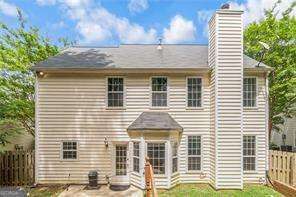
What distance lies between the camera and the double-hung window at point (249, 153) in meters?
16.2

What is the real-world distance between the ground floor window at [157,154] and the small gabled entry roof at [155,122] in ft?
2.92

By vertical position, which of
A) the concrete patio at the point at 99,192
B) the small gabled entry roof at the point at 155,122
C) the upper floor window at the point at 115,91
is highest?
the upper floor window at the point at 115,91

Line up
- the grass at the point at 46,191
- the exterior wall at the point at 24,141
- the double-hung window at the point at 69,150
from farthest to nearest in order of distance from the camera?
the exterior wall at the point at 24,141 < the double-hung window at the point at 69,150 < the grass at the point at 46,191

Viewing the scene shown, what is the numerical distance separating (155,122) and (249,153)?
5.20 metres

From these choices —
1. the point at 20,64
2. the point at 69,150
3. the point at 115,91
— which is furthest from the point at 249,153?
the point at 20,64

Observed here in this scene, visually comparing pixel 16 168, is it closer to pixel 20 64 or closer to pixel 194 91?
pixel 20 64

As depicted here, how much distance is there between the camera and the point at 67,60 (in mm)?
16781

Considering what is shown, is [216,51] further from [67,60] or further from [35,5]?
[35,5]

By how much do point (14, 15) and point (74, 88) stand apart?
1160 centimetres

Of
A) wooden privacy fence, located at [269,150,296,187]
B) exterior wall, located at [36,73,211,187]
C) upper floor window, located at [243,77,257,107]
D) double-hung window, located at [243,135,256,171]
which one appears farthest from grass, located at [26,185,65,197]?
wooden privacy fence, located at [269,150,296,187]

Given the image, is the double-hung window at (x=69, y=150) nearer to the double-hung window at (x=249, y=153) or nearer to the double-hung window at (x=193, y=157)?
the double-hung window at (x=193, y=157)

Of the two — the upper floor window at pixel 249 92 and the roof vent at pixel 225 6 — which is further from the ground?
the roof vent at pixel 225 6

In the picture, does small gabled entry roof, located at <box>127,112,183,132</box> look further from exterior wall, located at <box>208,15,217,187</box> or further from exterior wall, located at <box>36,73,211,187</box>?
exterior wall, located at <box>208,15,217,187</box>

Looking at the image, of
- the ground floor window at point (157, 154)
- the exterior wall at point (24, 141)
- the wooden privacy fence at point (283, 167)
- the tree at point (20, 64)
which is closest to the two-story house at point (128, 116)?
the wooden privacy fence at point (283, 167)
